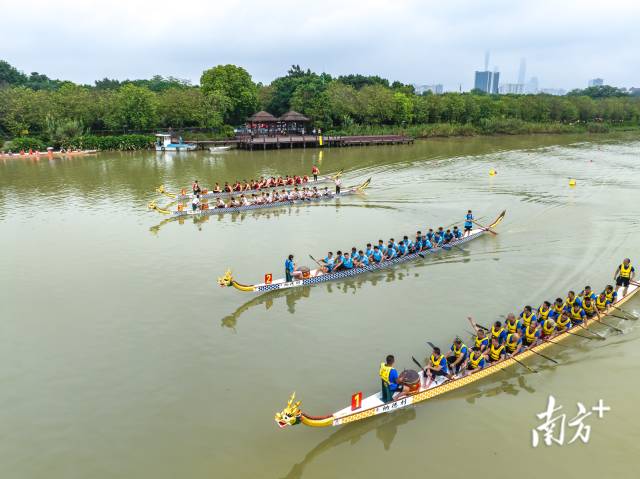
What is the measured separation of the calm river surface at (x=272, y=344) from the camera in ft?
30.0

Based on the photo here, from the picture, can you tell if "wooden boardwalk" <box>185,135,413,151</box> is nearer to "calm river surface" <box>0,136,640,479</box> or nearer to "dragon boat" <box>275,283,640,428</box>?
"calm river surface" <box>0,136,640,479</box>

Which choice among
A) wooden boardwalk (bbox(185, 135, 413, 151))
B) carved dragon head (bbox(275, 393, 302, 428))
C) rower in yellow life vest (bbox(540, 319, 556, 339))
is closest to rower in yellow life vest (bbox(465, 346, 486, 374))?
rower in yellow life vest (bbox(540, 319, 556, 339))

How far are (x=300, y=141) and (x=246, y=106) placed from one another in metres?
13.8

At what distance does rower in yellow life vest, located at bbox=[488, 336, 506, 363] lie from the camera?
11.2 metres

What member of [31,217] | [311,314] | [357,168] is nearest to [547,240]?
[311,314]

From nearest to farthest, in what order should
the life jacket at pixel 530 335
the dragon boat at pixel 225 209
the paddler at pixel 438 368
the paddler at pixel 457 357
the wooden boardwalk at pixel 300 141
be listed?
1. the paddler at pixel 438 368
2. the paddler at pixel 457 357
3. the life jacket at pixel 530 335
4. the dragon boat at pixel 225 209
5. the wooden boardwalk at pixel 300 141

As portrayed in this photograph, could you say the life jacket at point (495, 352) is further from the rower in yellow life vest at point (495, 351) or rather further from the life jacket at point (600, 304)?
the life jacket at point (600, 304)

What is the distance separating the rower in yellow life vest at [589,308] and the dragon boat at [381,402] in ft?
5.76

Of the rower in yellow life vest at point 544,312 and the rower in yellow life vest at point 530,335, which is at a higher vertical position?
the rower in yellow life vest at point 544,312

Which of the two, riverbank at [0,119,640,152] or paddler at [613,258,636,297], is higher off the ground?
riverbank at [0,119,640,152]

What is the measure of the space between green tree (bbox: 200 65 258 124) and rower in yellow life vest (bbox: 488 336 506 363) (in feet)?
185

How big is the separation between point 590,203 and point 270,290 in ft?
73.8

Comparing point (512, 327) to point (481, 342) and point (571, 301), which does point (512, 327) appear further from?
point (571, 301)

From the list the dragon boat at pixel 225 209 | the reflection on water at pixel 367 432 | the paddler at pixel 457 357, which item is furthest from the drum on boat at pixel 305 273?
the dragon boat at pixel 225 209
